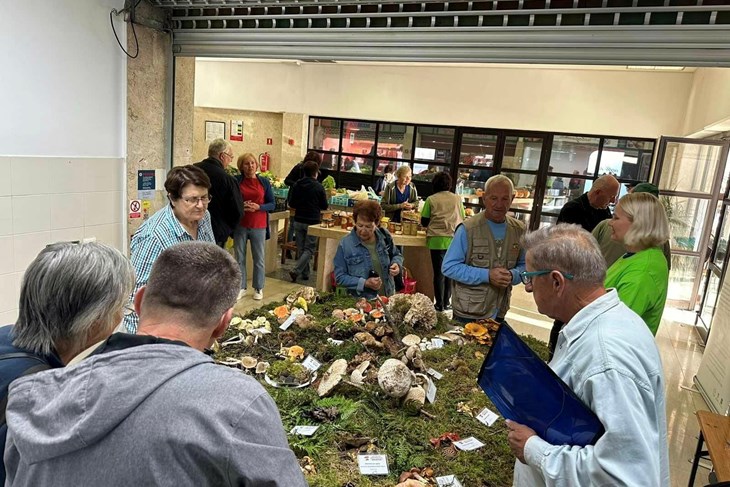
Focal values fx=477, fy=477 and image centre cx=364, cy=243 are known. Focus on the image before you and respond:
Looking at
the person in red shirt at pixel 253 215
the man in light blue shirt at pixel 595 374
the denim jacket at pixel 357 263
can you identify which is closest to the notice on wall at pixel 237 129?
the person in red shirt at pixel 253 215

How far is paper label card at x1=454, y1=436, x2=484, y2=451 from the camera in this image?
1704mm

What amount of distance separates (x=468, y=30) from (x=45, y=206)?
309 centimetres

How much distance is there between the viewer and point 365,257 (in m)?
3.26

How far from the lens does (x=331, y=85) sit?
9758mm

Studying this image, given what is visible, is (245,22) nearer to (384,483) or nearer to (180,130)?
(180,130)

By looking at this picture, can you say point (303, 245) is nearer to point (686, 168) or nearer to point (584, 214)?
point (584, 214)

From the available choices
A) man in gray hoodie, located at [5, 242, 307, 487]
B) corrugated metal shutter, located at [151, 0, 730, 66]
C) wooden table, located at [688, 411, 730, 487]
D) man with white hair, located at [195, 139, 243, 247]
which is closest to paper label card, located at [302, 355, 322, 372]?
man in gray hoodie, located at [5, 242, 307, 487]

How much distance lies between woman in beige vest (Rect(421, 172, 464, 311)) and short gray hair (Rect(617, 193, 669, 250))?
10.4 feet

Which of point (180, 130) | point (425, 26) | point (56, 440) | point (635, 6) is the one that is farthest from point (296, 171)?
point (56, 440)

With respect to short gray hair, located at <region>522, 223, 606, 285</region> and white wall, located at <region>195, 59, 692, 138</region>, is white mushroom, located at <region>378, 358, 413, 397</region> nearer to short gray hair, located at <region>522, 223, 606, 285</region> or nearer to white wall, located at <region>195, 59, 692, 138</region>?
short gray hair, located at <region>522, 223, 606, 285</region>

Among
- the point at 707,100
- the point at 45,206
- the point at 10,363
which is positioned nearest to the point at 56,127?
the point at 45,206

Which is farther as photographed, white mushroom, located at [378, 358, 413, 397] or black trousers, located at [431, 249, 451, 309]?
black trousers, located at [431, 249, 451, 309]

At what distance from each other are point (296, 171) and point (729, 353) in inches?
214

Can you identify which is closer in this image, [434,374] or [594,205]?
[434,374]
